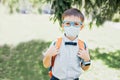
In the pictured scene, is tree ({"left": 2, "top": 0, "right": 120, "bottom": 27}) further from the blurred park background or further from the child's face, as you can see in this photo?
the child's face

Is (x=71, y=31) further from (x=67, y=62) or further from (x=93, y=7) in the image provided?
(x=93, y=7)

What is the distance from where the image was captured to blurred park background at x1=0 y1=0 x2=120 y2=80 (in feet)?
24.8

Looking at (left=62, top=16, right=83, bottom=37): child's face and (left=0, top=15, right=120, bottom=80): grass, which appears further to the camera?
(left=0, top=15, right=120, bottom=80): grass

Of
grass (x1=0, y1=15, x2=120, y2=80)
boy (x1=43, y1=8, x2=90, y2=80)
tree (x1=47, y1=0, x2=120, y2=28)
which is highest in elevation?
boy (x1=43, y1=8, x2=90, y2=80)

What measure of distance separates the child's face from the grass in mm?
4364

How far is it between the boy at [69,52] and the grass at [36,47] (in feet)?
13.9

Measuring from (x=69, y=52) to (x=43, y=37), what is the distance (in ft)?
29.2

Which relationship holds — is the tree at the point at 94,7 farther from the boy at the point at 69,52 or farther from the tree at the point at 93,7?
the boy at the point at 69,52

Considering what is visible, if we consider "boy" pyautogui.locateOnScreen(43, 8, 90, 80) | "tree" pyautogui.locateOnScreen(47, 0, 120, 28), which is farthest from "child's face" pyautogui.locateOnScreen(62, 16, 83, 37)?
"tree" pyautogui.locateOnScreen(47, 0, 120, 28)

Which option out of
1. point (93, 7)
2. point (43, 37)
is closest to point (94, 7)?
point (93, 7)

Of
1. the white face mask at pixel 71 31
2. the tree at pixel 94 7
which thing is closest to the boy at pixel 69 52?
the white face mask at pixel 71 31

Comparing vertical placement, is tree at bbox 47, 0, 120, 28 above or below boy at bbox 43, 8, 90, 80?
below

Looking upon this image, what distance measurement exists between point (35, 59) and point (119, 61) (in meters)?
2.41

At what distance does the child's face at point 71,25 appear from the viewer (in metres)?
2.83
